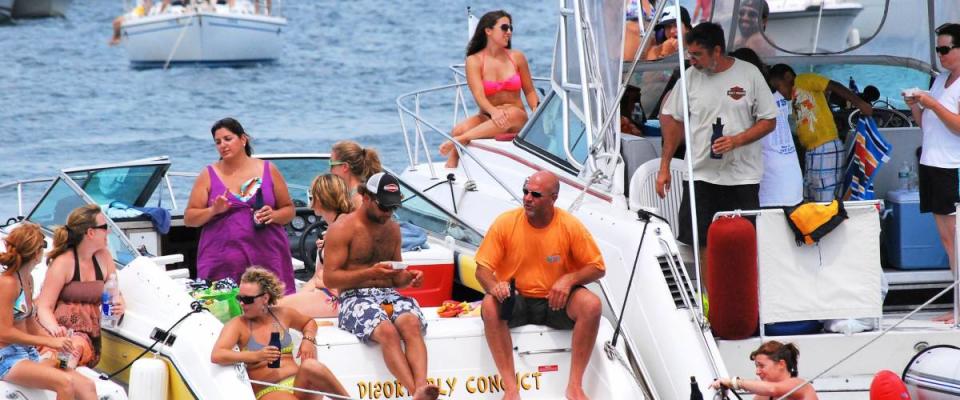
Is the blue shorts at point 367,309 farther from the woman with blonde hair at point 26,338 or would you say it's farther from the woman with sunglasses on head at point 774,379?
the woman with sunglasses on head at point 774,379

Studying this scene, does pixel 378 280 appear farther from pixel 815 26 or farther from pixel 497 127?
pixel 497 127

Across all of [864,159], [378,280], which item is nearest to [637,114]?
[864,159]

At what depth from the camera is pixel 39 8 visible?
4891 cm

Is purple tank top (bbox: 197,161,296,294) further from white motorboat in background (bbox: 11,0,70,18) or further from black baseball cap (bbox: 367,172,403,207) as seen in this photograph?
white motorboat in background (bbox: 11,0,70,18)

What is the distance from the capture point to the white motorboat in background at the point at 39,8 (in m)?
48.4

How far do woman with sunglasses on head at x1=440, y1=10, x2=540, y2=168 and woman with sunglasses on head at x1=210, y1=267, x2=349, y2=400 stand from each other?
3.88m

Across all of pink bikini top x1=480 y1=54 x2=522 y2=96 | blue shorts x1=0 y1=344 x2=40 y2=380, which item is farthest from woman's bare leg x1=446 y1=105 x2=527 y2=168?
blue shorts x1=0 y1=344 x2=40 y2=380

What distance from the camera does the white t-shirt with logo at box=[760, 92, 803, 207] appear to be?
7.92 meters

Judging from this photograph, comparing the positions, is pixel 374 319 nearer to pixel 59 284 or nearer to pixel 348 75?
pixel 59 284

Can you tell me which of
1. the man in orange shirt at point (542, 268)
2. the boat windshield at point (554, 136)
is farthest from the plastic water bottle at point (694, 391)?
the boat windshield at point (554, 136)

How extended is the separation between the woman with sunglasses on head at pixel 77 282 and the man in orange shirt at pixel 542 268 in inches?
73.3

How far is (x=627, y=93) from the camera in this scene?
9.32 metres

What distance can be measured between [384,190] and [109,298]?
1595 millimetres

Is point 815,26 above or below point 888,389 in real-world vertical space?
above
